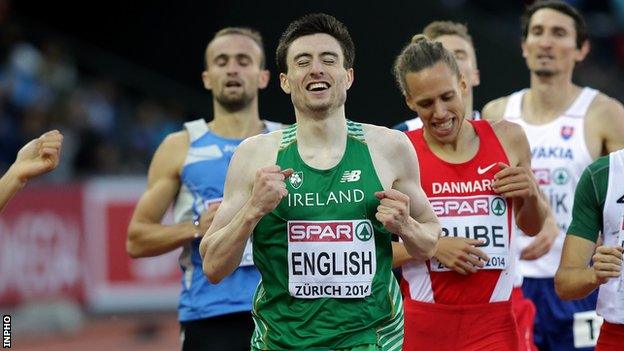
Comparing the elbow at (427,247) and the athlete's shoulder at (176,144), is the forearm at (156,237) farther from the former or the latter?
the elbow at (427,247)

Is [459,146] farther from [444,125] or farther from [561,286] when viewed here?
[561,286]

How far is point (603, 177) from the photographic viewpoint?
577cm

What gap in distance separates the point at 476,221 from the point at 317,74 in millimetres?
1386

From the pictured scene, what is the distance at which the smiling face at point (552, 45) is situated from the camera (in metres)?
8.31

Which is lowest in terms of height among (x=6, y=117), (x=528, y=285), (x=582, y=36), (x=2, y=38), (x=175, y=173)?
(x=528, y=285)

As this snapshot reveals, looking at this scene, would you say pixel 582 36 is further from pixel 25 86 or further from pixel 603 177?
pixel 25 86

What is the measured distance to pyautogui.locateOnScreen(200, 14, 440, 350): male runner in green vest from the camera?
5270mm

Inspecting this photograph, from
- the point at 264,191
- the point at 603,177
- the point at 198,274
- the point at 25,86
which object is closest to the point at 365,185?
the point at 264,191

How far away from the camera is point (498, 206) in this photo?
630 cm

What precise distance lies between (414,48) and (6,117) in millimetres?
10376

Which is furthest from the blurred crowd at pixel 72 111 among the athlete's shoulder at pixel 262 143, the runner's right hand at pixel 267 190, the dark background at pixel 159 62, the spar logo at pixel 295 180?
the runner's right hand at pixel 267 190

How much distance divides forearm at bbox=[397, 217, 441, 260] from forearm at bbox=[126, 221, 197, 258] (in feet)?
7.28

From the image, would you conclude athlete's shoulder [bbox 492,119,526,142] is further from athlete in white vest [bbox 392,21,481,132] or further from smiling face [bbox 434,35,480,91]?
smiling face [bbox 434,35,480,91]

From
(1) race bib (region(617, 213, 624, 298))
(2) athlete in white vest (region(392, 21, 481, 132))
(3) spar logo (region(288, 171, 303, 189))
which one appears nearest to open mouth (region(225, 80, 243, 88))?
(2) athlete in white vest (region(392, 21, 481, 132))
